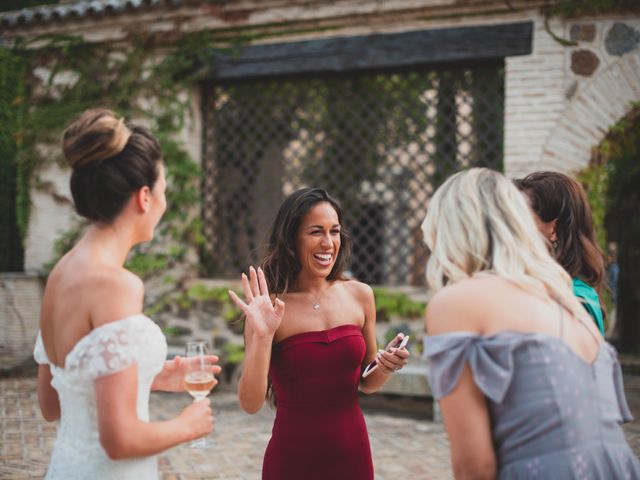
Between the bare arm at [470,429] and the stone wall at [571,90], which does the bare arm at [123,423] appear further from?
the stone wall at [571,90]

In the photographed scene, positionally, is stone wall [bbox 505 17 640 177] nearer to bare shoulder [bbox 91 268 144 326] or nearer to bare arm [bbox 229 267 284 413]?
bare arm [bbox 229 267 284 413]

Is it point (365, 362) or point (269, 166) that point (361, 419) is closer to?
point (365, 362)

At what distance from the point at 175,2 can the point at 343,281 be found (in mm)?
5754

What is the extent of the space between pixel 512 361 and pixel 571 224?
155 cm

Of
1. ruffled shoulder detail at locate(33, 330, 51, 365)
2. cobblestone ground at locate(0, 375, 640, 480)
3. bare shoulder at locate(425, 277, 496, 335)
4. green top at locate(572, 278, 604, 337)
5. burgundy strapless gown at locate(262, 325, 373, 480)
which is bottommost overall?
cobblestone ground at locate(0, 375, 640, 480)

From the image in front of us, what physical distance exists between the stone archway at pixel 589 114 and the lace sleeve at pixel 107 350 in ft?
18.4

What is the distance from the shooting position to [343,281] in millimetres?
3068

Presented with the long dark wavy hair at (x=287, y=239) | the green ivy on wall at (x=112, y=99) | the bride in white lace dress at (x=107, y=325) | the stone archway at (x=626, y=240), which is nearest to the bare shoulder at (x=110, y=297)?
the bride in white lace dress at (x=107, y=325)

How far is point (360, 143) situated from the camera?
25.6ft

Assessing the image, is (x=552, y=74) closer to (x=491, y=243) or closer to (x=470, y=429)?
(x=491, y=243)

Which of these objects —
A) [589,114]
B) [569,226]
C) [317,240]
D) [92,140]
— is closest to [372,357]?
[317,240]

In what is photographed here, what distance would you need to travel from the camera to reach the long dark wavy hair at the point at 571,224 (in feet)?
9.61

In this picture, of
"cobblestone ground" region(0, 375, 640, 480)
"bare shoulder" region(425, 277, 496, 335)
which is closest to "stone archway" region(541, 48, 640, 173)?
"cobblestone ground" region(0, 375, 640, 480)

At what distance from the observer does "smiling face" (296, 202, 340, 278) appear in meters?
Result: 2.82
